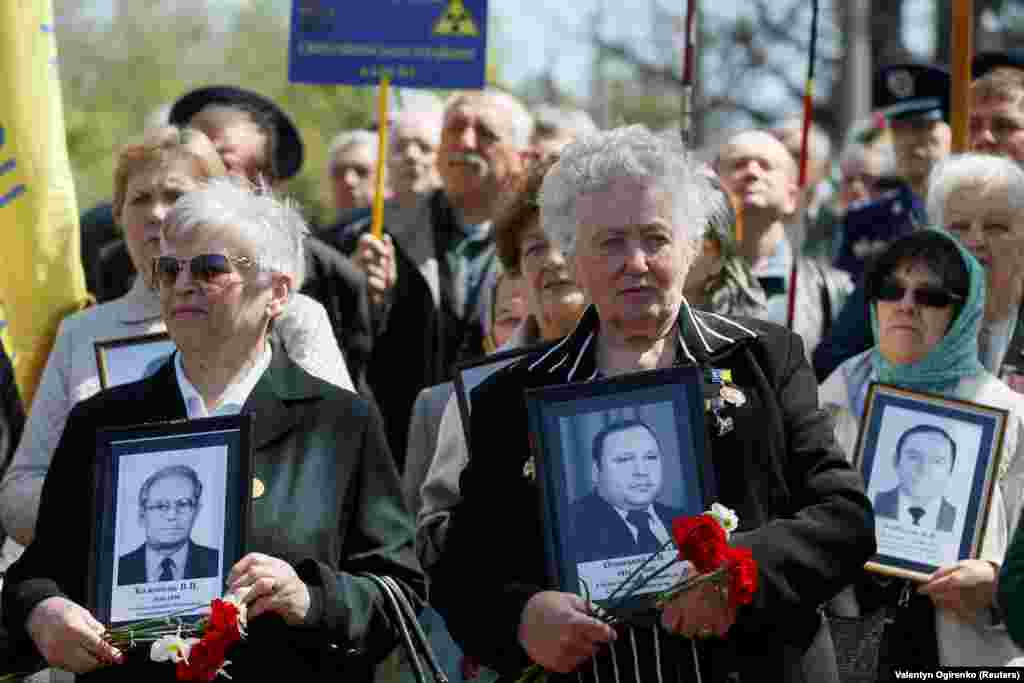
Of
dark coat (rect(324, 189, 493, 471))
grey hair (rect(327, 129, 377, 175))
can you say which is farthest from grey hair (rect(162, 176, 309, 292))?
grey hair (rect(327, 129, 377, 175))

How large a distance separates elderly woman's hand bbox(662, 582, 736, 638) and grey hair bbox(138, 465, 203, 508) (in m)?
1.25

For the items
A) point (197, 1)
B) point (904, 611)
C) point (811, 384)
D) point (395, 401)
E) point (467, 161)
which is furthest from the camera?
point (197, 1)

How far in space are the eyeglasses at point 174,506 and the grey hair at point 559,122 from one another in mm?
5483

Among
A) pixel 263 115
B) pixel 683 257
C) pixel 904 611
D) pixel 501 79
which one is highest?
pixel 501 79

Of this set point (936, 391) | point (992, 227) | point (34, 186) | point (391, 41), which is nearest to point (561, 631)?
point (936, 391)

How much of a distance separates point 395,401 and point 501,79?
20436mm

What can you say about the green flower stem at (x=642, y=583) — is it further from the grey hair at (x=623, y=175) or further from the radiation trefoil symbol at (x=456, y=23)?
the radiation trefoil symbol at (x=456, y=23)

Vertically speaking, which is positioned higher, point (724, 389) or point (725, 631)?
point (724, 389)

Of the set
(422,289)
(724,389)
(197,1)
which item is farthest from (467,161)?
(197,1)

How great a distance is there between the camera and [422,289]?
826cm

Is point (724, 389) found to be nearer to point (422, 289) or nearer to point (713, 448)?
point (713, 448)

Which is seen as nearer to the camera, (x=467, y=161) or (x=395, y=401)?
(x=395, y=401)

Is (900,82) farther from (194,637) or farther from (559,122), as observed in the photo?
(194,637)

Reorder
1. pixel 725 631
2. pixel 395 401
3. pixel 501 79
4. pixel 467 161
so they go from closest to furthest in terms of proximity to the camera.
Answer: pixel 725 631 → pixel 395 401 → pixel 467 161 → pixel 501 79
